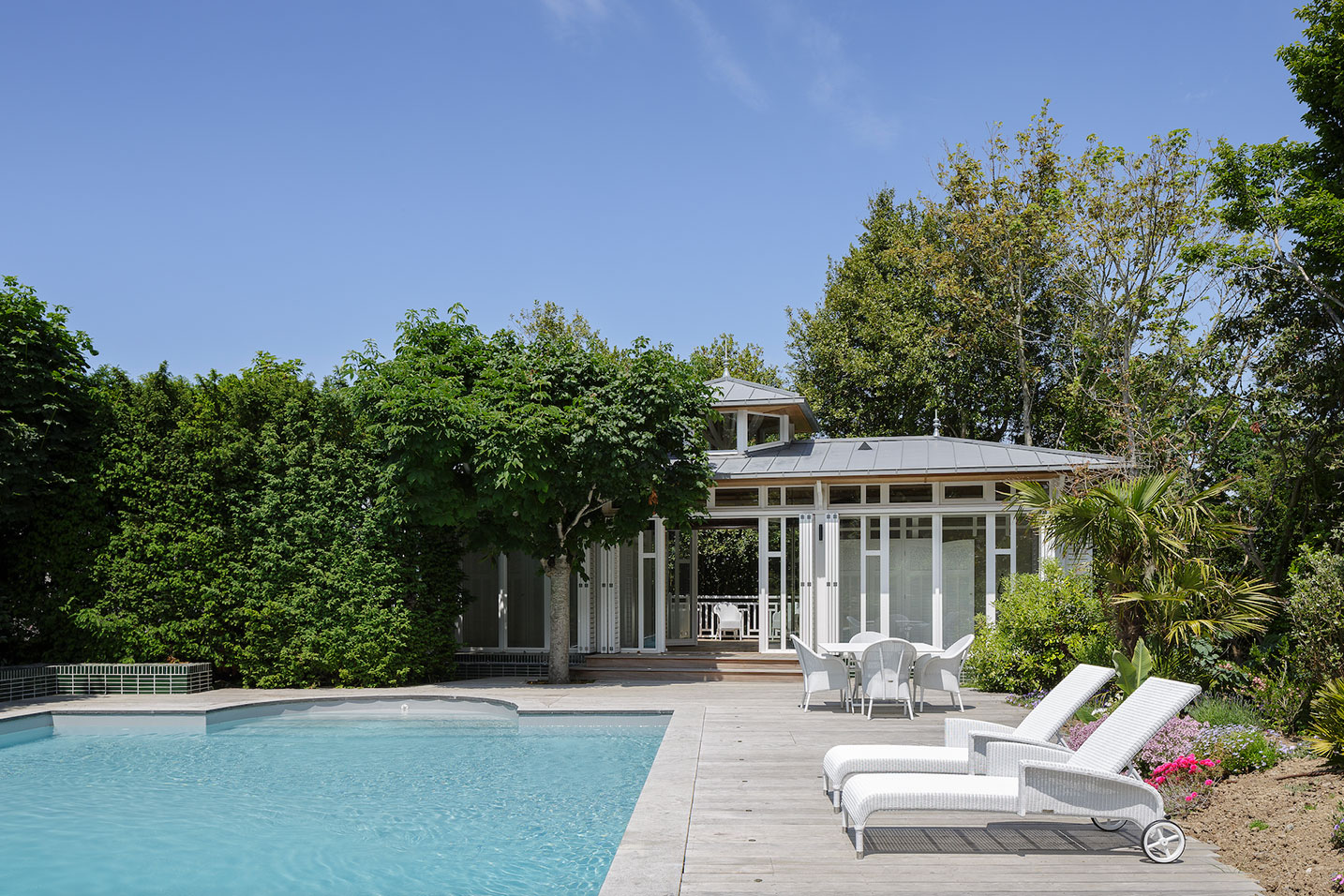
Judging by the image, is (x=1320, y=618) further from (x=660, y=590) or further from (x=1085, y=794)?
(x=660, y=590)

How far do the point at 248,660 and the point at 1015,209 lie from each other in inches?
769

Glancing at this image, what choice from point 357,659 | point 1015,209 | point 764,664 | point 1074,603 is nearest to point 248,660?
point 357,659

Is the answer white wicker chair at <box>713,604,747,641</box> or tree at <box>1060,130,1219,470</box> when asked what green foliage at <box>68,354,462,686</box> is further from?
tree at <box>1060,130,1219,470</box>

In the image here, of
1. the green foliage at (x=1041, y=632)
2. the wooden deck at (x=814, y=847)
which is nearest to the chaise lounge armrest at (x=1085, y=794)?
the wooden deck at (x=814, y=847)

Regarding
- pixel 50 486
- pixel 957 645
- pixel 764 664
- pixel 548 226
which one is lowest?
pixel 764 664

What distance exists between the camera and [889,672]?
1021cm

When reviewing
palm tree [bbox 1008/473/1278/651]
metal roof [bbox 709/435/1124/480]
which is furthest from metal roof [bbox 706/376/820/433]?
palm tree [bbox 1008/473/1278/651]

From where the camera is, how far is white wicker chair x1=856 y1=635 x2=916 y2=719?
10.2 meters

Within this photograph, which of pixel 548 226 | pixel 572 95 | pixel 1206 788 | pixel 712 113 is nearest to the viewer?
pixel 1206 788

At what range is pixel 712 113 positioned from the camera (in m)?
16.6

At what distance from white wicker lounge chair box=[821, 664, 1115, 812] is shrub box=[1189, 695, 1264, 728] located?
1418mm

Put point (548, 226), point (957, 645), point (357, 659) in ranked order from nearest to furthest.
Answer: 1. point (957, 645)
2. point (357, 659)
3. point (548, 226)

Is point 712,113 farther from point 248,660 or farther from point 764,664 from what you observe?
point 248,660

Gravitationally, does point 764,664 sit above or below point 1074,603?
below
